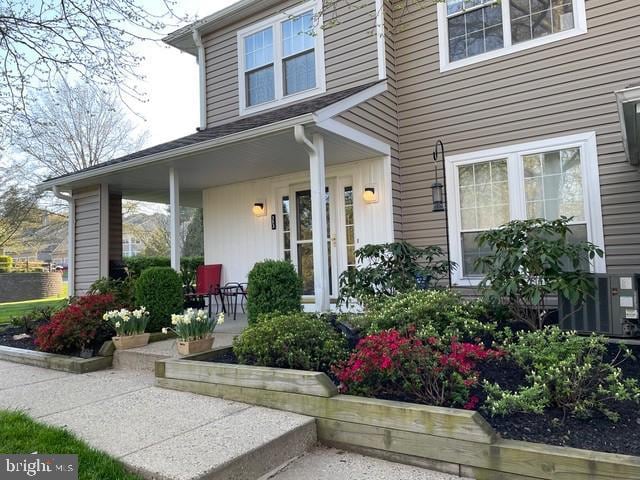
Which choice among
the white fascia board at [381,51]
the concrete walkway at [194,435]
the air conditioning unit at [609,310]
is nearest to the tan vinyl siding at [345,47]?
the white fascia board at [381,51]

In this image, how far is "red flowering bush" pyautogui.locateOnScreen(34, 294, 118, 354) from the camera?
15.9 ft

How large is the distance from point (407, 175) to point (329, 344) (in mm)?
3670

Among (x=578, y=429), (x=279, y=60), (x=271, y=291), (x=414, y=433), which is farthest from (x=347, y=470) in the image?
(x=279, y=60)

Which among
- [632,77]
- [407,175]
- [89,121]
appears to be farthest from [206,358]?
[89,121]

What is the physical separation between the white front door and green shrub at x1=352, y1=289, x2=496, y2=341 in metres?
2.59

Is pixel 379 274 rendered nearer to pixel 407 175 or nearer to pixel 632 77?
pixel 407 175

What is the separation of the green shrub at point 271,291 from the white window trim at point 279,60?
11.3 feet

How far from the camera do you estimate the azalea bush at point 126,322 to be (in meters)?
4.68

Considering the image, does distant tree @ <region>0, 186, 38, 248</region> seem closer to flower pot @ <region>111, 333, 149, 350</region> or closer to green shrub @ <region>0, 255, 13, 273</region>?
green shrub @ <region>0, 255, 13, 273</region>

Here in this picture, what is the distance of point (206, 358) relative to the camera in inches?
155

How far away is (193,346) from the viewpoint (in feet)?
13.4

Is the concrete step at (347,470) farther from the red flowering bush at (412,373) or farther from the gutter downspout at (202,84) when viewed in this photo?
the gutter downspout at (202,84)

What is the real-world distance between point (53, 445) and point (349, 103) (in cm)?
447

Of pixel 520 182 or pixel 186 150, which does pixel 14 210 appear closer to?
pixel 186 150
